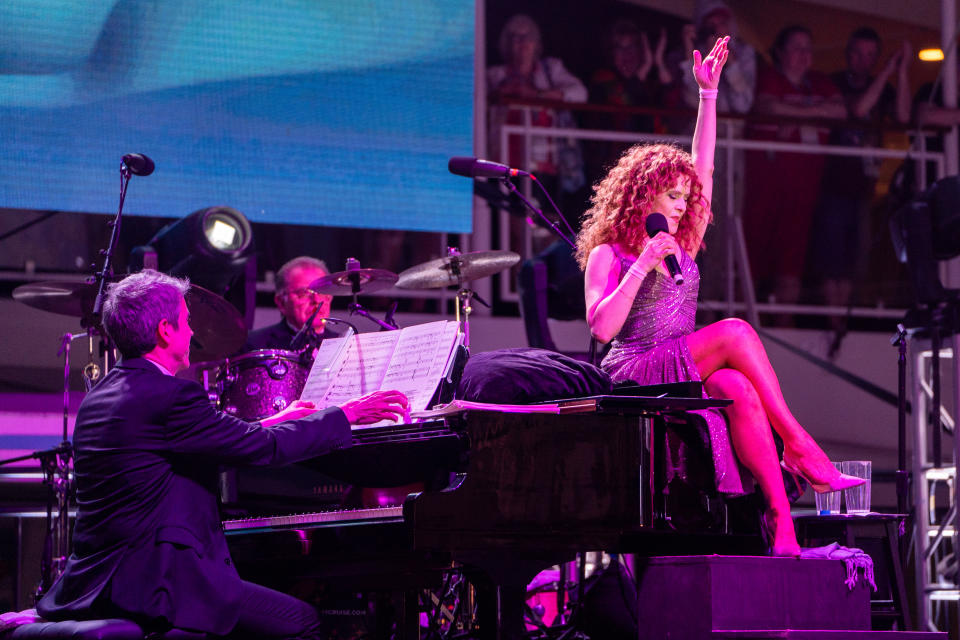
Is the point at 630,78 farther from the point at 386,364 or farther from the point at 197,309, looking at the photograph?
the point at 386,364

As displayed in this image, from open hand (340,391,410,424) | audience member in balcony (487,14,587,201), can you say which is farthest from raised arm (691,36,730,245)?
audience member in balcony (487,14,587,201)

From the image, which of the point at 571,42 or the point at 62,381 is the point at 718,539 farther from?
the point at 571,42

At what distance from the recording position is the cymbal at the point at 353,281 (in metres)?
4.89

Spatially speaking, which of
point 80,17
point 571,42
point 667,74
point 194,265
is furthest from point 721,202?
point 80,17

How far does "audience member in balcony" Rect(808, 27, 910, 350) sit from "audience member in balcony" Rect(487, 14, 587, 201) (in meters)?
1.82

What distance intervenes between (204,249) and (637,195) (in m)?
2.57

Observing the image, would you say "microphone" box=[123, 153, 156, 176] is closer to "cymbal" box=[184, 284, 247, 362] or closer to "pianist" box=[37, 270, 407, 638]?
"cymbal" box=[184, 284, 247, 362]

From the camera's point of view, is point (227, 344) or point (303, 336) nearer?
point (227, 344)

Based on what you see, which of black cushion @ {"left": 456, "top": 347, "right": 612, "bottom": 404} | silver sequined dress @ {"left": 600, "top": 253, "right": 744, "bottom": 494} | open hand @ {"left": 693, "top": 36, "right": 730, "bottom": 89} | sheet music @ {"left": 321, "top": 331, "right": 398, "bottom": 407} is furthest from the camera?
open hand @ {"left": 693, "top": 36, "right": 730, "bottom": 89}

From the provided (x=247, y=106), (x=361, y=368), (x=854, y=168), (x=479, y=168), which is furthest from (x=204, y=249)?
(x=854, y=168)

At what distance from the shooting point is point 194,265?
5363 mm

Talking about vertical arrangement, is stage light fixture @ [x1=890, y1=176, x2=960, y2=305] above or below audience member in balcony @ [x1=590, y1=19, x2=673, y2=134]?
below

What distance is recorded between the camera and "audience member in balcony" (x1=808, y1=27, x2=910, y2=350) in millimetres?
7707

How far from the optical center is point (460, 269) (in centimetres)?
→ 504
